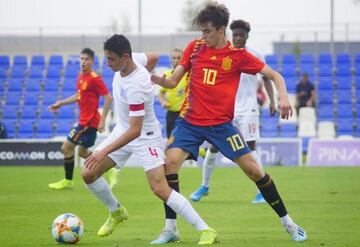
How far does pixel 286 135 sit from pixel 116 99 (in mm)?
18943

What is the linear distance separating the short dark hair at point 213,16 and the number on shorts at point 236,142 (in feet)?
4.16

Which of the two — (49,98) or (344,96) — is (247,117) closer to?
(344,96)

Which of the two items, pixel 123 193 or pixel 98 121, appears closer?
pixel 123 193

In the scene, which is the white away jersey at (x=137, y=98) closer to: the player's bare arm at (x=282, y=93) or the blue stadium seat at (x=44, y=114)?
the player's bare arm at (x=282, y=93)

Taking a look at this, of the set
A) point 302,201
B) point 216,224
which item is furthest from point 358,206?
point 216,224

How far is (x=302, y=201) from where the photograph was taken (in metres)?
14.0

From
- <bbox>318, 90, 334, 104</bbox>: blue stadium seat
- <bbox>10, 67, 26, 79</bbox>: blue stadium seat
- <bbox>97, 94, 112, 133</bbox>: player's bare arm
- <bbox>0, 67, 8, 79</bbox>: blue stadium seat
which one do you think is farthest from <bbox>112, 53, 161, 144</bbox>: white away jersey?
<bbox>0, 67, 8, 79</bbox>: blue stadium seat

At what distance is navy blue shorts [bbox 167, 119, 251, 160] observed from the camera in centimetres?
959

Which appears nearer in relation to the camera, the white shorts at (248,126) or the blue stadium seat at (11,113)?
the white shorts at (248,126)

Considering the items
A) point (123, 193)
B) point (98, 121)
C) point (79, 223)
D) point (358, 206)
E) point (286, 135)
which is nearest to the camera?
point (79, 223)

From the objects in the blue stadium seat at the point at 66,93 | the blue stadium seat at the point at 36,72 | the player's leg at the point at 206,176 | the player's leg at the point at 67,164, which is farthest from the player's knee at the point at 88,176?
the blue stadium seat at the point at 36,72

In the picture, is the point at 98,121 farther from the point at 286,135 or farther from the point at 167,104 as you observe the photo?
the point at 286,135

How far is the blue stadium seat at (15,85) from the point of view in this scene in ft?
100

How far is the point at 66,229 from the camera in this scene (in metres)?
9.25
